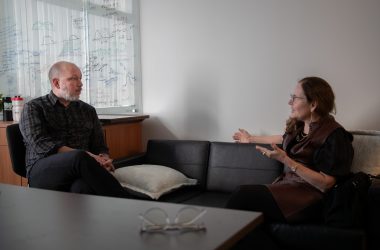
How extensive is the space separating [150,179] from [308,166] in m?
1.08

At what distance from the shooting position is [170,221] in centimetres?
126

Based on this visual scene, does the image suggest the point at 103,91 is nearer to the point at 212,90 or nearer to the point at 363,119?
the point at 212,90

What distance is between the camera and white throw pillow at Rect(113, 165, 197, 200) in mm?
2996

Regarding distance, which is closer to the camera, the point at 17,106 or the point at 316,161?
the point at 316,161

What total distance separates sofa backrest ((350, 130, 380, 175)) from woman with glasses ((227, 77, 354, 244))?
1.03 ft

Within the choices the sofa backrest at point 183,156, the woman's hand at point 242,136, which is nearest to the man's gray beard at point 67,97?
the sofa backrest at point 183,156

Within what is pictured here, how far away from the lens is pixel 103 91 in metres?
3.94

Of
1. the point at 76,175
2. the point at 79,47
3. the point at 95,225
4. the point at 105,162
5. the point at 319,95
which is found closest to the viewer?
the point at 95,225

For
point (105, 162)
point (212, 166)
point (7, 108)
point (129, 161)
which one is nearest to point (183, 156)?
point (212, 166)

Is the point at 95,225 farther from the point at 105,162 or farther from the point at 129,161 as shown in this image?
Result: the point at 129,161

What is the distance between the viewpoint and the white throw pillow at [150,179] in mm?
2996

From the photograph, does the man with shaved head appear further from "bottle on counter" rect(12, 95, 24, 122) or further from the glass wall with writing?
the glass wall with writing

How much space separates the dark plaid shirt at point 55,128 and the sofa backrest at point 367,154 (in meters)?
1.71

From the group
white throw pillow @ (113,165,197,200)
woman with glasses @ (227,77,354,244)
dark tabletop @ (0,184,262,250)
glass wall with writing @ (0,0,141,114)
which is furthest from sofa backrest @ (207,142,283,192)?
dark tabletop @ (0,184,262,250)
